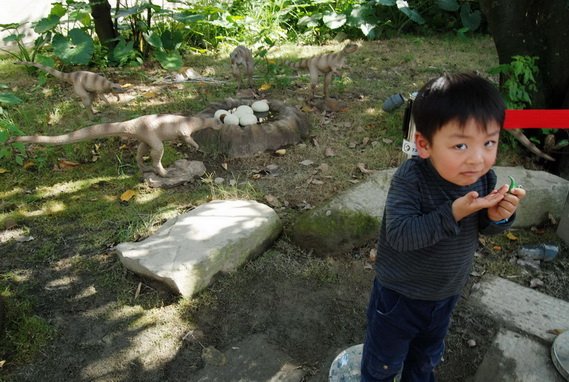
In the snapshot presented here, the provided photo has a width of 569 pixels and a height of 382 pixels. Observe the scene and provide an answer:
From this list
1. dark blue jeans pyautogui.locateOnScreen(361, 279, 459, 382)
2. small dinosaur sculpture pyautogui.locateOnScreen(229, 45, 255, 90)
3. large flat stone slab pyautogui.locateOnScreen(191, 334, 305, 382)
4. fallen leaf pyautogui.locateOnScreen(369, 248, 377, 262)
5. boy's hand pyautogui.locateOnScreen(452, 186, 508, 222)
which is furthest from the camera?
small dinosaur sculpture pyautogui.locateOnScreen(229, 45, 255, 90)

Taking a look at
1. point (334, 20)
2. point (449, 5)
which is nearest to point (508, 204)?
point (334, 20)

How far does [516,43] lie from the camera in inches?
181

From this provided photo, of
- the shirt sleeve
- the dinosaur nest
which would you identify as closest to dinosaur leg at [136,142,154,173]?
the dinosaur nest

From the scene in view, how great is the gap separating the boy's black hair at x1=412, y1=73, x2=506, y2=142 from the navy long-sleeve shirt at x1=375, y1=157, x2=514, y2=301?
0.71 ft

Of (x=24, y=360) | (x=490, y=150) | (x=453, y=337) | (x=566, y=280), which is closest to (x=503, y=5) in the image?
(x=566, y=280)

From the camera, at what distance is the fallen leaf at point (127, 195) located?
4.30 metres

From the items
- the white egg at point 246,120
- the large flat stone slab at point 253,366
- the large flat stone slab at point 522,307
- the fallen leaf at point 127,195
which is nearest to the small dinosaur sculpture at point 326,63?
the white egg at point 246,120

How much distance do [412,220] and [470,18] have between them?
8.84 m

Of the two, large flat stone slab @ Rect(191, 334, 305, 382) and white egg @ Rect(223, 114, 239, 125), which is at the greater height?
white egg @ Rect(223, 114, 239, 125)

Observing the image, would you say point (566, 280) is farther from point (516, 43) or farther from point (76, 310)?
point (76, 310)

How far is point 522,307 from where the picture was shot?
118 inches

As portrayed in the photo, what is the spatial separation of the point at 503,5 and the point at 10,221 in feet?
16.5

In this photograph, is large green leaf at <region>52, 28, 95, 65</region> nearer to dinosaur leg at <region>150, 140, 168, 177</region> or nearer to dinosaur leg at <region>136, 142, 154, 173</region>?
dinosaur leg at <region>136, 142, 154, 173</region>

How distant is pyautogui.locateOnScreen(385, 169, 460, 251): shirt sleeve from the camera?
154 cm
